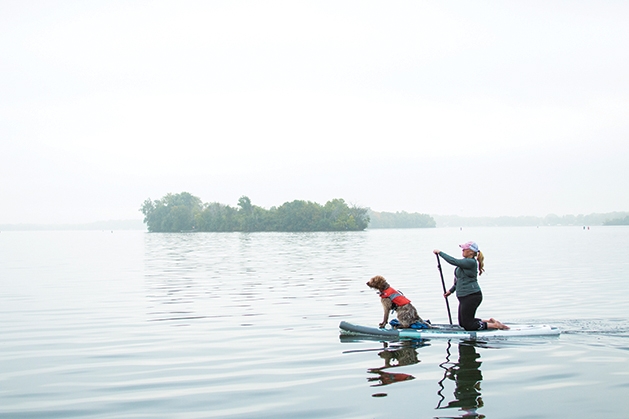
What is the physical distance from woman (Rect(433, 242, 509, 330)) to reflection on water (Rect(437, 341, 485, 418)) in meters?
0.66

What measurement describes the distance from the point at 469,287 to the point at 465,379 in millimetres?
3493

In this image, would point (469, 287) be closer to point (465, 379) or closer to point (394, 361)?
point (394, 361)

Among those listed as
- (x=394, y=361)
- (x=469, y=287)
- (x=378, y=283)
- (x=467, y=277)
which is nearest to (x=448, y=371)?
(x=394, y=361)

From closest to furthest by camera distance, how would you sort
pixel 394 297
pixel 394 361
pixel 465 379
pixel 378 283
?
pixel 465 379 < pixel 394 361 < pixel 378 283 < pixel 394 297

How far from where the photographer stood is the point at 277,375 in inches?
451

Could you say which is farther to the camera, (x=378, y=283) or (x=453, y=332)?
(x=378, y=283)

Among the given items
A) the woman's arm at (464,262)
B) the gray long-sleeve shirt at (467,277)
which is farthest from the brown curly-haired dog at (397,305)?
the woman's arm at (464,262)

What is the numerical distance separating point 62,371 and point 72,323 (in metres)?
6.59

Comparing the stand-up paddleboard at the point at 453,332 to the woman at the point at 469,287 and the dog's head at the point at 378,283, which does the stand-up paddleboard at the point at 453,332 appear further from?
the dog's head at the point at 378,283

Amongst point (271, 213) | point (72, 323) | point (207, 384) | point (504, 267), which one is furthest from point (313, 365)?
point (271, 213)

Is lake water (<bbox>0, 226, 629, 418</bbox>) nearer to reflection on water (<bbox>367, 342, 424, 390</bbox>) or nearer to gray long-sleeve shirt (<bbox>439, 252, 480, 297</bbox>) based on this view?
reflection on water (<bbox>367, 342, 424, 390</bbox>)

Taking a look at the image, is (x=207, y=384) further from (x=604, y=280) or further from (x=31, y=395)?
(x=604, y=280)

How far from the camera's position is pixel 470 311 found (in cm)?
1425

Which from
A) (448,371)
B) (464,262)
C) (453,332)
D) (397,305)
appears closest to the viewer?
(448,371)
